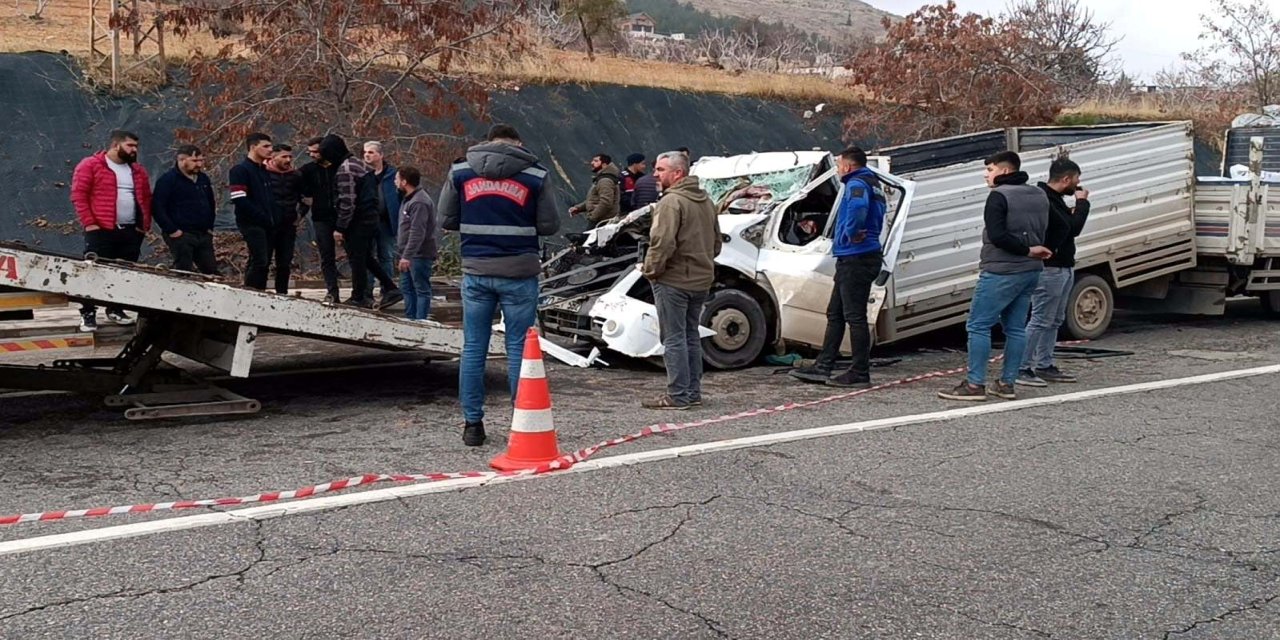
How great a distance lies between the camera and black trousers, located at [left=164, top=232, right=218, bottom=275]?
1007 cm

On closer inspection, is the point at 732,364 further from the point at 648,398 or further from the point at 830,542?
the point at 830,542

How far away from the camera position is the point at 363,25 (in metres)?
13.5

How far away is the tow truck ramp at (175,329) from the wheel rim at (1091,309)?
7000 mm

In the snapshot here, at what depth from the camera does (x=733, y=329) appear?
10016mm

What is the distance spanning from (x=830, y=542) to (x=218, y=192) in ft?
39.7

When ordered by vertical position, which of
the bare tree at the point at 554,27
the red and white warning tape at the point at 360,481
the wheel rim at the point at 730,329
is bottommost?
the red and white warning tape at the point at 360,481

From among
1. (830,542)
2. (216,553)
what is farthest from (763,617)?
(216,553)

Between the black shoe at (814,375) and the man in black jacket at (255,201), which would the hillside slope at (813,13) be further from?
the black shoe at (814,375)

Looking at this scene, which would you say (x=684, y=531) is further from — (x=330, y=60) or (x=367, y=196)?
(x=330, y=60)

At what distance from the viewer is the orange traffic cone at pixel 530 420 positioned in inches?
239

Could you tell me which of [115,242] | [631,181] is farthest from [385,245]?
[631,181]

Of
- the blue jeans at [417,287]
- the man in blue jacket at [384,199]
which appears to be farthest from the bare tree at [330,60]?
the blue jeans at [417,287]

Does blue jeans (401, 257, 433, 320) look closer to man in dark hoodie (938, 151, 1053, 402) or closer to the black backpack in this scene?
the black backpack

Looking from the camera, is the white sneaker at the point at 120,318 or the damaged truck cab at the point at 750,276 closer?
the white sneaker at the point at 120,318
